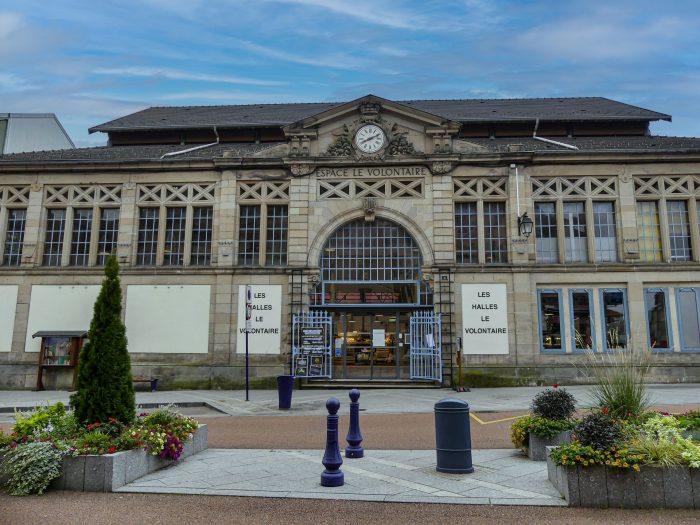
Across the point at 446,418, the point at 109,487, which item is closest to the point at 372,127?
the point at 446,418

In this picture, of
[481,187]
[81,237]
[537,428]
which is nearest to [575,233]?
[481,187]

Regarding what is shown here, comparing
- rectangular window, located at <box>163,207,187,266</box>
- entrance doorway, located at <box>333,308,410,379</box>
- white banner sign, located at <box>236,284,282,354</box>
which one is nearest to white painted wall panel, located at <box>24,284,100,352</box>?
rectangular window, located at <box>163,207,187,266</box>

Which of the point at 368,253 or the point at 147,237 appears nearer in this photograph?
the point at 368,253

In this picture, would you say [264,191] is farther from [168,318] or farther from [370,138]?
[168,318]

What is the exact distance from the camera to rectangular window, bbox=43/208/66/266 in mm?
24391

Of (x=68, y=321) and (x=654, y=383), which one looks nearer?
(x=654, y=383)

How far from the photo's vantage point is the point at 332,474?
788 cm

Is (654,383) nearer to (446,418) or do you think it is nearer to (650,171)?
(650,171)

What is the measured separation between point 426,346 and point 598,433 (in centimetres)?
1495

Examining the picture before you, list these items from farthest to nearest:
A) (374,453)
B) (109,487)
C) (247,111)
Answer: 1. (247,111)
2. (374,453)
3. (109,487)

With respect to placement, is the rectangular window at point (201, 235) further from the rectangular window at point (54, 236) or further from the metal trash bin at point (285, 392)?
the metal trash bin at point (285, 392)

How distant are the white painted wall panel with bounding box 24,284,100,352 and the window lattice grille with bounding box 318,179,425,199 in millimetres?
10963

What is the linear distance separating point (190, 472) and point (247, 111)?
26.7 m

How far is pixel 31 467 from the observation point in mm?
7711
